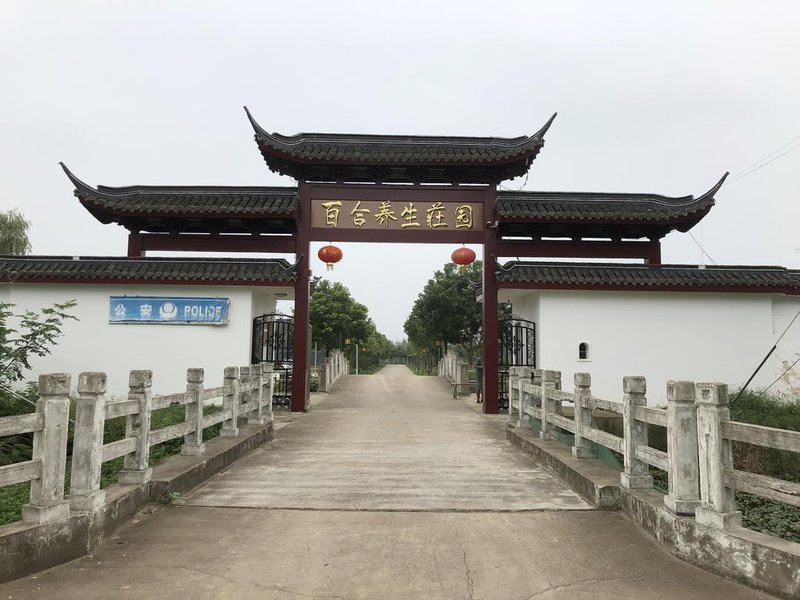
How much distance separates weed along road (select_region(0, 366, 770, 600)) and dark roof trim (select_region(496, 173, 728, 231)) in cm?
695

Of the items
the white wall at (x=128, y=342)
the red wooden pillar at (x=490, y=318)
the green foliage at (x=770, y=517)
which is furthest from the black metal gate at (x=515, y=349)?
the green foliage at (x=770, y=517)

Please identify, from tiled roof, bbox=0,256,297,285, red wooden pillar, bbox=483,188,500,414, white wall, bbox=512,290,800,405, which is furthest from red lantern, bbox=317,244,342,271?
white wall, bbox=512,290,800,405

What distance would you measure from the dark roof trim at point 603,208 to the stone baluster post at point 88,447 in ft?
32.8

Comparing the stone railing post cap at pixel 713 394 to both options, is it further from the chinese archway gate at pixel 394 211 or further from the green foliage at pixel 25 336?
the green foliage at pixel 25 336

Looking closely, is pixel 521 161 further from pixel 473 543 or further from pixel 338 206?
pixel 473 543

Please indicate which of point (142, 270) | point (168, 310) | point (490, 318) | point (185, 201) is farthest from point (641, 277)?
point (142, 270)

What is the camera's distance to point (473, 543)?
4320mm

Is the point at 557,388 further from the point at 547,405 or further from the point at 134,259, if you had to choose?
the point at 134,259

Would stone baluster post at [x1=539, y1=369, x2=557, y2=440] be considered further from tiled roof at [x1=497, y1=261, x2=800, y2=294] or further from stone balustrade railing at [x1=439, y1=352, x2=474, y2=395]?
stone balustrade railing at [x1=439, y1=352, x2=474, y2=395]

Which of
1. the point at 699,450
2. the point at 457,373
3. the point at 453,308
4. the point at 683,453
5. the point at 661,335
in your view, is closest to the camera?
the point at 699,450

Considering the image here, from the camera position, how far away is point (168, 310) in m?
12.4

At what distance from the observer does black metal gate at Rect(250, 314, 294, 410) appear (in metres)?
13.0

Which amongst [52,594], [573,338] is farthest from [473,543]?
[573,338]

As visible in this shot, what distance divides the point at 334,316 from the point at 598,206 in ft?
67.0
